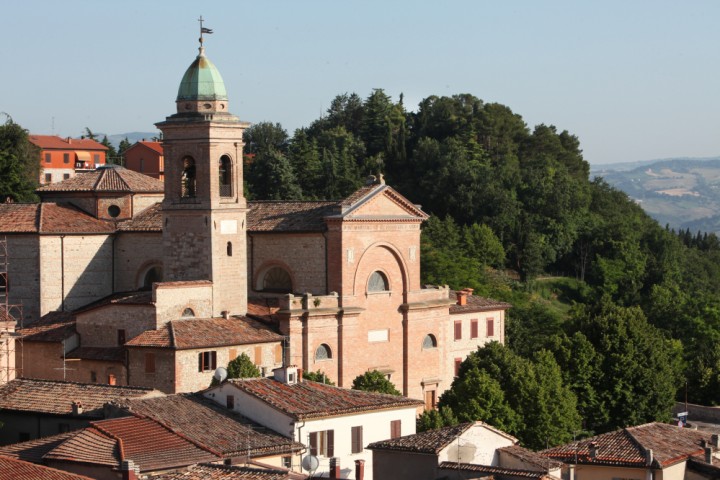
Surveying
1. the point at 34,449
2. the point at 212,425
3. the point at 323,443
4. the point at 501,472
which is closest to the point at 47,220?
the point at 212,425

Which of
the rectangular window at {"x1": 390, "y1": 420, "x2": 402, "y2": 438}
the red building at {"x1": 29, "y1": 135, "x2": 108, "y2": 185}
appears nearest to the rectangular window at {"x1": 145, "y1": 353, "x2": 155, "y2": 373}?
the rectangular window at {"x1": 390, "y1": 420, "x2": 402, "y2": 438}

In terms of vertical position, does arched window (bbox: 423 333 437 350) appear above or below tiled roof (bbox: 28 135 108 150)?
below

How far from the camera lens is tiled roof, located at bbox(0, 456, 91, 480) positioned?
30344mm

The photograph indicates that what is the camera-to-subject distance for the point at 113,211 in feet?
179

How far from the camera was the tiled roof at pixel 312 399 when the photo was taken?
37.2 metres

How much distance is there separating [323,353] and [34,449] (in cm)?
1705

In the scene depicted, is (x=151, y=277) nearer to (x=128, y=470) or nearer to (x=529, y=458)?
(x=529, y=458)

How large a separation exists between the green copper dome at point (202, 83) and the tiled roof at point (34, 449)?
17977 millimetres

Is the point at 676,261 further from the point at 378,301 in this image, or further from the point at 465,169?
the point at 378,301

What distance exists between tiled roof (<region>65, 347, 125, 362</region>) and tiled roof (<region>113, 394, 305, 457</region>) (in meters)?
8.99

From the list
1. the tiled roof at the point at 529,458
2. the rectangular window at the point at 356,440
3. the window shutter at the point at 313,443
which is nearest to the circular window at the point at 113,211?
the rectangular window at the point at 356,440

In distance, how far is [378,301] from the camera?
52500 mm

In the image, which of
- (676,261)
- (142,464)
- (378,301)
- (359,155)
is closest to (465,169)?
(359,155)

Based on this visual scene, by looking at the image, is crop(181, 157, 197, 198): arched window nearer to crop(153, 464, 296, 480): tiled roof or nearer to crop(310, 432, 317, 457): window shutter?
crop(310, 432, 317, 457): window shutter
